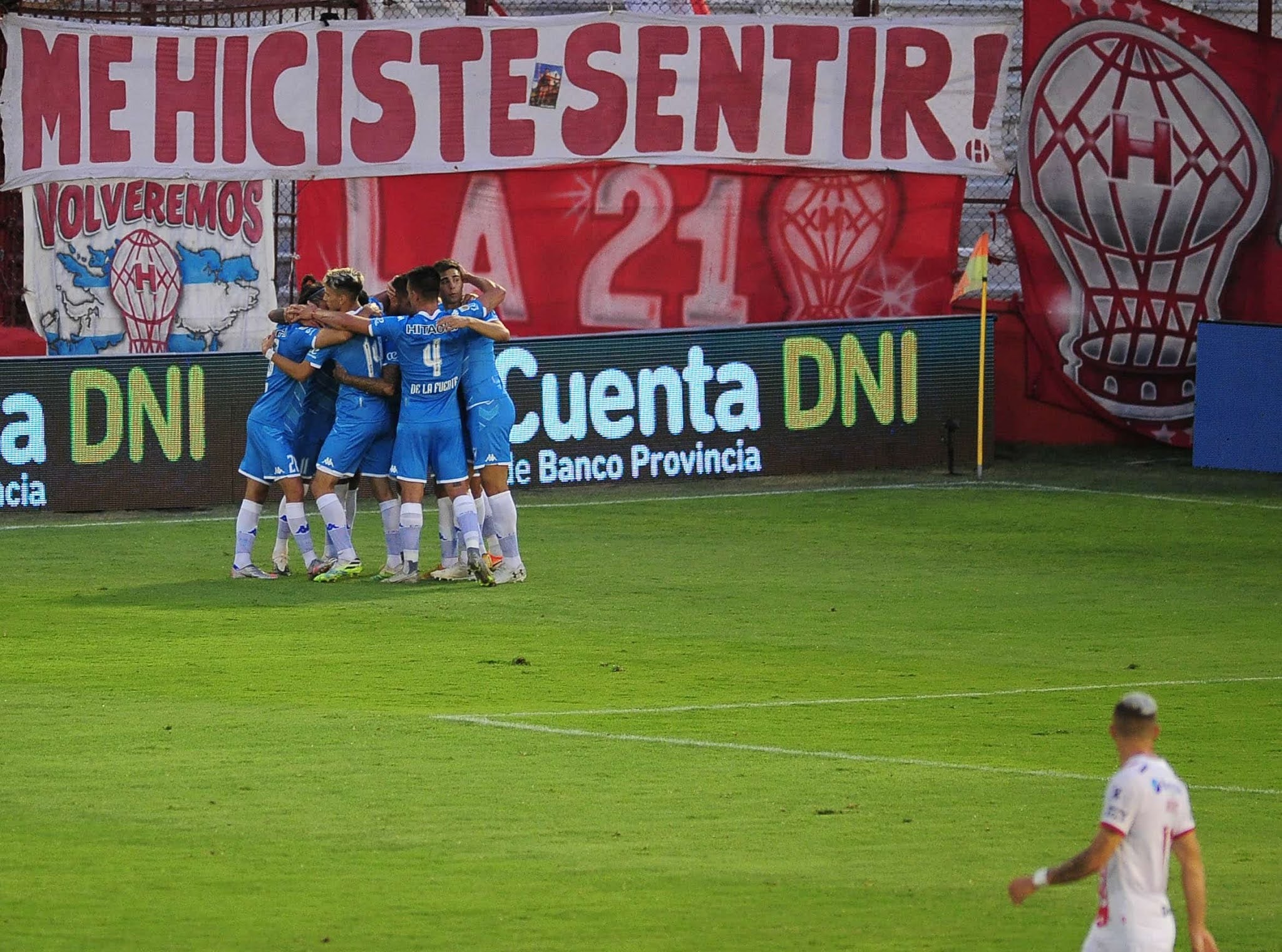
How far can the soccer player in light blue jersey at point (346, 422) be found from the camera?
14.7m

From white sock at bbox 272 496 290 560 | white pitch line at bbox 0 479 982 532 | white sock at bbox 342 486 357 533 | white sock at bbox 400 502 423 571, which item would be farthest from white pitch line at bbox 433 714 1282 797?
white pitch line at bbox 0 479 982 532

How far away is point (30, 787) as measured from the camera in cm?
888

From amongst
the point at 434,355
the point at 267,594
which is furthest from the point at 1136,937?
the point at 267,594

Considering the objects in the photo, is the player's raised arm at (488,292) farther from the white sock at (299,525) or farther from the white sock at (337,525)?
the white sock at (299,525)

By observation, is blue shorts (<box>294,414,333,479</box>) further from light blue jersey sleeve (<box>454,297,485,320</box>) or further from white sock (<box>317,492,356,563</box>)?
light blue jersey sleeve (<box>454,297,485,320</box>)

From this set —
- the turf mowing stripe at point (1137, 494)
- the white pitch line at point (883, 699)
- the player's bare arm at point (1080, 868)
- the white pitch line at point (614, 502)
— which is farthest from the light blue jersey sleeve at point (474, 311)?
the player's bare arm at point (1080, 868)

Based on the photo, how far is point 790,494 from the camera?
65.3 feet

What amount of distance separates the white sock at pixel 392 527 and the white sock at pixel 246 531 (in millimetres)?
866

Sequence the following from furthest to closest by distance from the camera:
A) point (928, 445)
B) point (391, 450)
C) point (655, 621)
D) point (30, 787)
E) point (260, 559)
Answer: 1. point (928, 445)
2. point (260, 559)
3. point (391, 450)
4. point (655, 621)
5. point (30, 787)

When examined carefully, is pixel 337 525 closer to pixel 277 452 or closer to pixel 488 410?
pixel 277 452

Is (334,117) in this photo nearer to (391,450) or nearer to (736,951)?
(391,450)

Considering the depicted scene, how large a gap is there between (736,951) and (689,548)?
10.2 m

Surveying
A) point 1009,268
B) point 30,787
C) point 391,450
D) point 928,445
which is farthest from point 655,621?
point 1009,268

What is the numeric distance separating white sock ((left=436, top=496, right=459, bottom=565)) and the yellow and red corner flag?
7711mm
